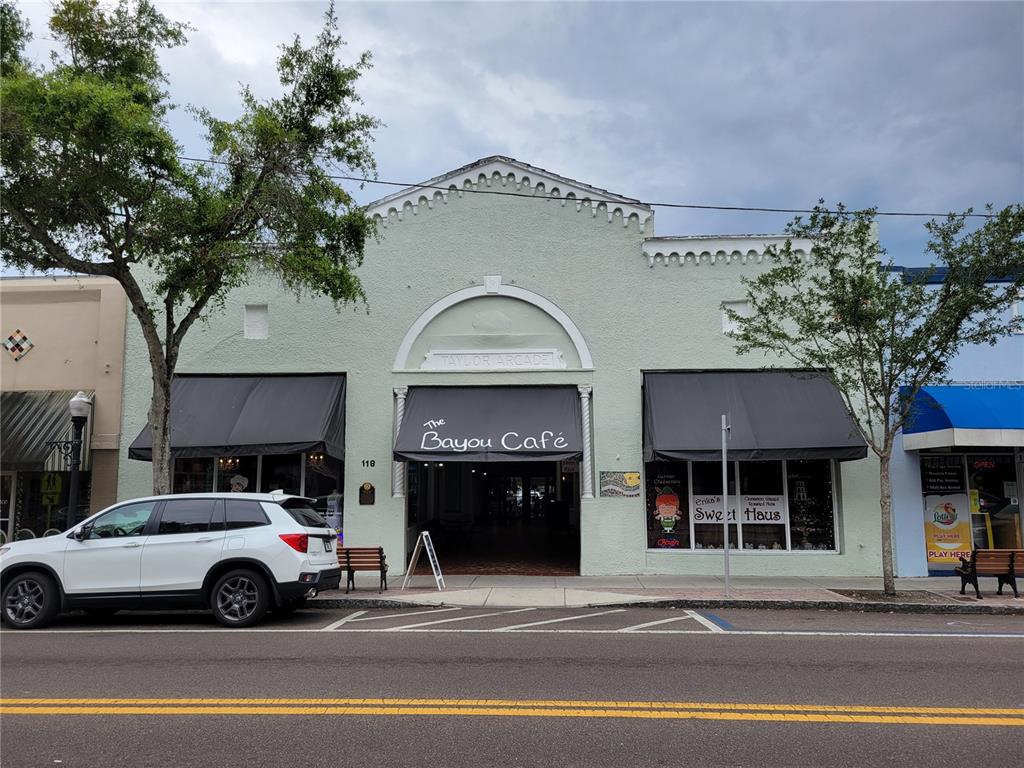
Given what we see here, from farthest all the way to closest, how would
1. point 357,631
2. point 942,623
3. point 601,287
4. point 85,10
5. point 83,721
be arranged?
point 601,287 < point 85,10 < point 942,623 < point 357,631 < point 83,721

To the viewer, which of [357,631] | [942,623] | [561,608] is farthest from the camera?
[561,608]

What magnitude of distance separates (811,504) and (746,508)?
4.19 ft

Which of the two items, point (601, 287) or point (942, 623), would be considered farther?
point (601, 287)

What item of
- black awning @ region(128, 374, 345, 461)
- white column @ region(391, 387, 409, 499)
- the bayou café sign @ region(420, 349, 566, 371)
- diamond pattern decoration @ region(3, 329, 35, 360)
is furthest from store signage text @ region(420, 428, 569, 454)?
diamond pattern decoration @ region(3, 329, 35, 360)

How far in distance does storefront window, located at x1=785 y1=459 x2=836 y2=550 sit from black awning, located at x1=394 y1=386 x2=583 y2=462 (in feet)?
14.6

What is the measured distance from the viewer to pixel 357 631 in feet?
30.3

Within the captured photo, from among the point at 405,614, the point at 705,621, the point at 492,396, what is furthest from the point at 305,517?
the point at 705,621

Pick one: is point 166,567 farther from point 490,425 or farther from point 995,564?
point 995,564

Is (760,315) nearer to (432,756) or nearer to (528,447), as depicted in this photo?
(528,447)

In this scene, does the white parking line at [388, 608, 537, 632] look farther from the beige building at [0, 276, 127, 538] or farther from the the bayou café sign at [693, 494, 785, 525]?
the beige building at [0, 276, 127, 538]

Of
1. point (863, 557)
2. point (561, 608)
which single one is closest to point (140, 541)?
point (561, 608)

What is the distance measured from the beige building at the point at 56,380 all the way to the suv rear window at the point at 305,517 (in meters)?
7.11

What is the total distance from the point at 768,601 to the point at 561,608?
3.20m

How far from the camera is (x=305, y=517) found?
1028 centimetres
